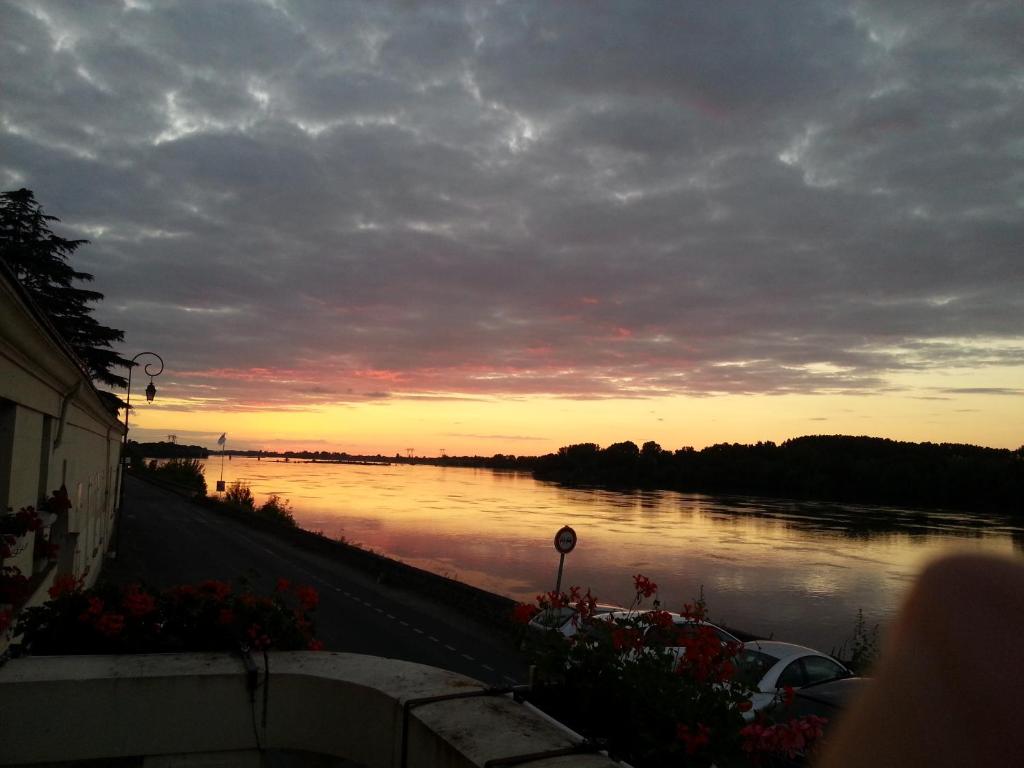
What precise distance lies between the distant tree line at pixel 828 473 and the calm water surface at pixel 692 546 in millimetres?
10905

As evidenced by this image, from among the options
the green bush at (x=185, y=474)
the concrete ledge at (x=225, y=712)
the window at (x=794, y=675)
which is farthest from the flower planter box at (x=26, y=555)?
the green bush at (x=185, y=474)

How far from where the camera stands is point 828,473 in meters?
103

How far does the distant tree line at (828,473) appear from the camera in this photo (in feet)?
276

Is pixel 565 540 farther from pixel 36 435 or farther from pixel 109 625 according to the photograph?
pixel 109 625

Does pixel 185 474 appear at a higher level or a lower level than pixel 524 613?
lower

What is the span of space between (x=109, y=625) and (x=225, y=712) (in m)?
0.81

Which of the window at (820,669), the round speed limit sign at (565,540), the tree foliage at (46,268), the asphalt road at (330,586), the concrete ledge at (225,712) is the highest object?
the tree foliage at (46,268)

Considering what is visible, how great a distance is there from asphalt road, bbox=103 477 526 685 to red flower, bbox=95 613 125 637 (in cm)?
136

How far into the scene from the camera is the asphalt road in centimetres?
1470

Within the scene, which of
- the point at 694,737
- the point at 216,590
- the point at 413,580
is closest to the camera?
the point at 694,737

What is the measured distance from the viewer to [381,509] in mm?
70750

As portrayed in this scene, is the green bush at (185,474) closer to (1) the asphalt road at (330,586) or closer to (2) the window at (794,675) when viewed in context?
(1) the asphalt road at (330,586)

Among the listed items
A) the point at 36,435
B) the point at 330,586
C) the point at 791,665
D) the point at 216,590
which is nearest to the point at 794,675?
the point at 791,665

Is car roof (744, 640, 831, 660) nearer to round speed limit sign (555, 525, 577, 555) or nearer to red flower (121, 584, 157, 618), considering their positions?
round speed limit sign (555, 525, 577, 555)
